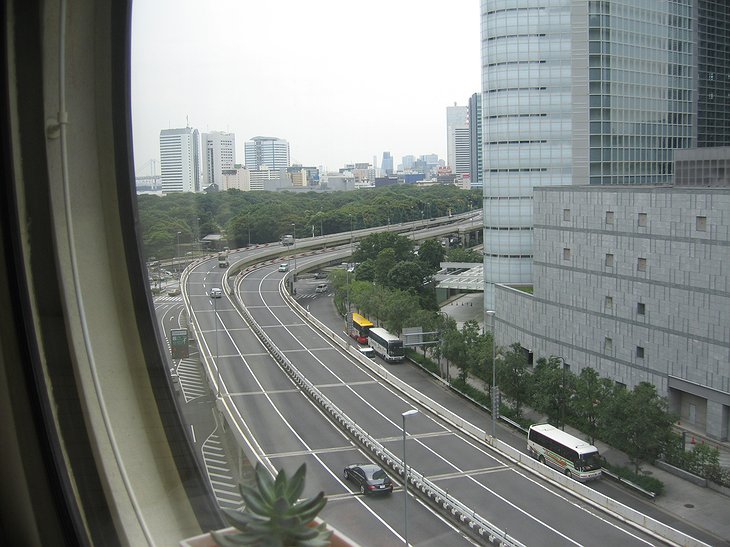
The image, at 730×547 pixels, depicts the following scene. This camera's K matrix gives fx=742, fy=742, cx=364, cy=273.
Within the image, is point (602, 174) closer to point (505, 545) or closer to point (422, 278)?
point (422, 278)

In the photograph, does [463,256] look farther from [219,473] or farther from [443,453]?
[219,473]

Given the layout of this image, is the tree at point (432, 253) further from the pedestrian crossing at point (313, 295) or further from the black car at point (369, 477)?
the black car at point (369, 477)

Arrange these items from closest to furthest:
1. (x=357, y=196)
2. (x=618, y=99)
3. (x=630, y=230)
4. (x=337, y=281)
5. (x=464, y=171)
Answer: (x=630, y=230) → (x=337, y=281) → (x=618, y=99) → (x=357, y=196) → (x=464, y=171)

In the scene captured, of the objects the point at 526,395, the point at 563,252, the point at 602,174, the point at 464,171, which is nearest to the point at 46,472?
the point at 526,395

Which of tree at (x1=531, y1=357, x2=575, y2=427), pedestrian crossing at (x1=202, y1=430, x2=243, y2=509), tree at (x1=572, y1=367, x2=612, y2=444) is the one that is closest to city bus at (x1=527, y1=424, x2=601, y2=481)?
tree at (x1=572, y1=367, x2=612, y2=444)

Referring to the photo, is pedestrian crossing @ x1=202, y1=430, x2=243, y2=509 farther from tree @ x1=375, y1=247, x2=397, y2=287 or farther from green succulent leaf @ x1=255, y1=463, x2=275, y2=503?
tree @ x1=375, y1=247, x2=397, y2=287
